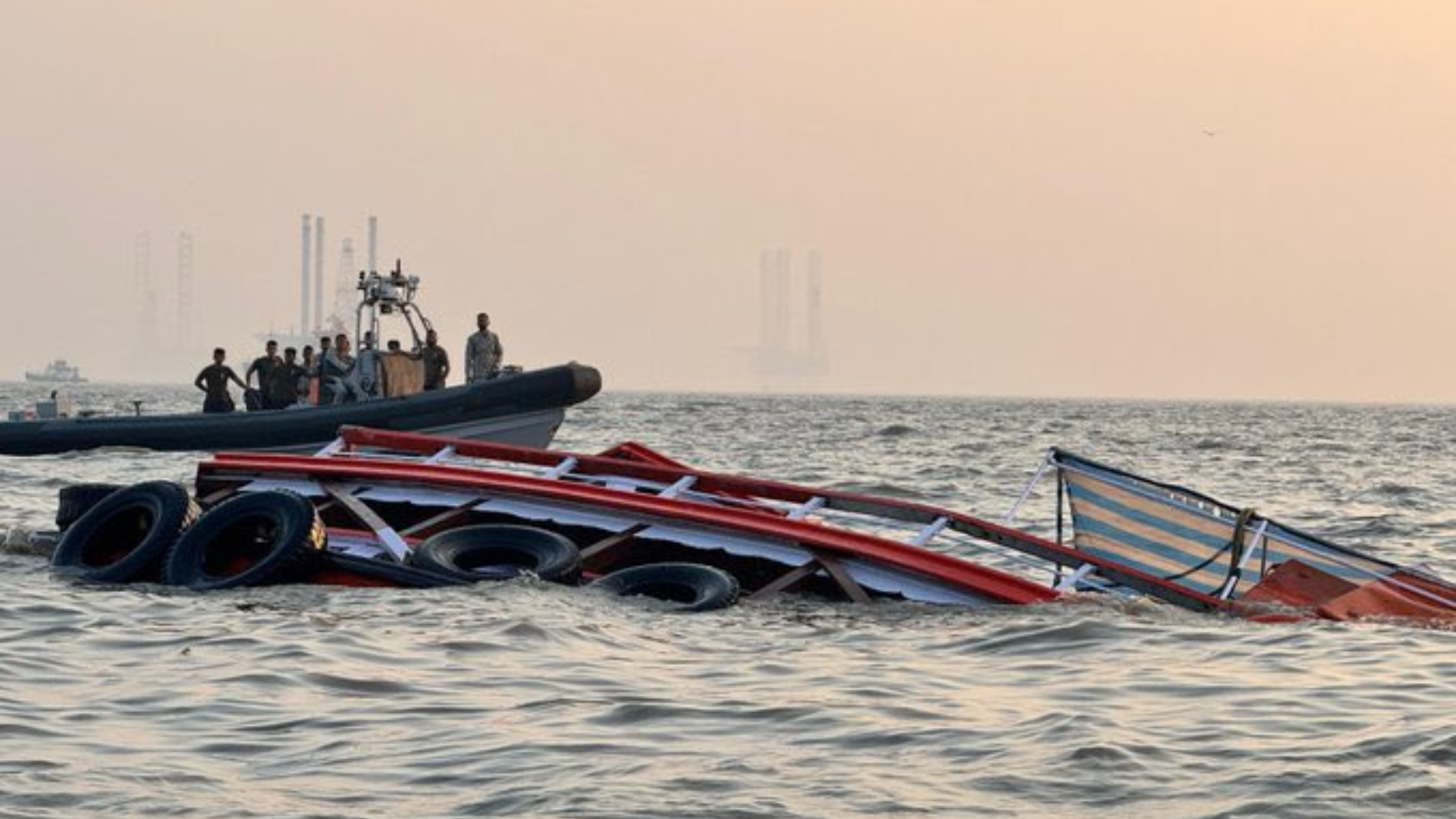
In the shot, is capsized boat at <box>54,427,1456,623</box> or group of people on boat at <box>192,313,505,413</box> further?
group of people on boat at <box>192,313,505,413</box>

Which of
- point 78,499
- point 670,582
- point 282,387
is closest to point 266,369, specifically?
point 282,387

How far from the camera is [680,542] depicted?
47.2 feet

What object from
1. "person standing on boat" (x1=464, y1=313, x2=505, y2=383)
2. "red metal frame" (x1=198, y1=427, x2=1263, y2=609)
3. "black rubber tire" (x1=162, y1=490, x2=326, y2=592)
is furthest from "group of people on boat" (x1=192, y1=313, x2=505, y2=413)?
"black rubber tire" (x1=162, y1=490, x2=326, y2=592)

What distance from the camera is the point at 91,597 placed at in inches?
529

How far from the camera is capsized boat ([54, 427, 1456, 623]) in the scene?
543 inches

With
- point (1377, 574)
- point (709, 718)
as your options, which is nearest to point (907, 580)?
point (1377, 574)

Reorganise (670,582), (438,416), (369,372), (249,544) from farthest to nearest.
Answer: (369,372) → (438,416) → (249,544) → (670,582)

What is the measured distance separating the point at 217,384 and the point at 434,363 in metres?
3.77

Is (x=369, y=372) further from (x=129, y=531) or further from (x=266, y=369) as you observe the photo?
(x=129, y=531)

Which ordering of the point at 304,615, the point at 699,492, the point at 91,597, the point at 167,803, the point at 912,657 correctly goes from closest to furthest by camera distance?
the point at 167,803 → the point at 912,657 → the point at 304,615 → the point at 91,597 → the point at 699,492

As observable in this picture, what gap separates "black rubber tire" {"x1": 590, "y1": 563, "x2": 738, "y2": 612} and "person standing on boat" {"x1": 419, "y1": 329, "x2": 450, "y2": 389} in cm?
1532

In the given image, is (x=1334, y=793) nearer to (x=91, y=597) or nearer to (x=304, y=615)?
(x=304, y=615)

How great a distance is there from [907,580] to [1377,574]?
355cm

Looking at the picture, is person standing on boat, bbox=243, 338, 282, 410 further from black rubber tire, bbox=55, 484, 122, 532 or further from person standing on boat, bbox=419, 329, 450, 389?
black rubber tire, bbox=55, 484, 122, 532
